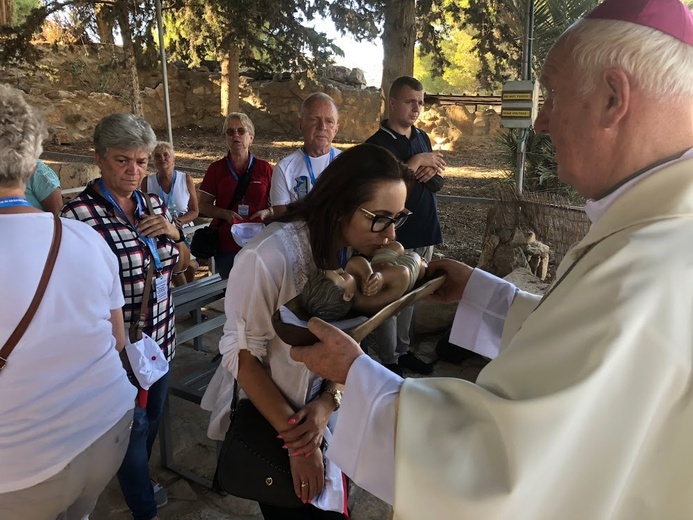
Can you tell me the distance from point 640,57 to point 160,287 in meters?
2.22

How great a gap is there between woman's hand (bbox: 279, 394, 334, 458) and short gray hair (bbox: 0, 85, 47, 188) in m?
1.15

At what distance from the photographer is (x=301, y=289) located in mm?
1835

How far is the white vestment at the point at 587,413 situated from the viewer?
0.96 meters

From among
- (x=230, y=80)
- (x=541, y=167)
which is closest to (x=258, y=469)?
(x=541, y=167)

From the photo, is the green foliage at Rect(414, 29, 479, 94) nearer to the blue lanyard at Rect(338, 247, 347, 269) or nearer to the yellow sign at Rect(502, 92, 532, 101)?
the yellow sign at Rect(502, 92, 532, 101)

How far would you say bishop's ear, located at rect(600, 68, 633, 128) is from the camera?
1.12 m

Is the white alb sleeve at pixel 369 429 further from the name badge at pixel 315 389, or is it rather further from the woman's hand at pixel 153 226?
the woman's hand at pixel 153 226

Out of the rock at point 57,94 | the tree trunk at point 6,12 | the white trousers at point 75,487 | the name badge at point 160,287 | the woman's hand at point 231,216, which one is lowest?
the white trousers at point 75,487

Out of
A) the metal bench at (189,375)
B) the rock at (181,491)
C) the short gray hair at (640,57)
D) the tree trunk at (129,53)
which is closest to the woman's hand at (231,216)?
the metal bench at (189,375)

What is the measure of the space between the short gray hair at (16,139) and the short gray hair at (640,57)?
62.4 inches

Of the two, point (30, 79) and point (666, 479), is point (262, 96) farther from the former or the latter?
point (666, 479)

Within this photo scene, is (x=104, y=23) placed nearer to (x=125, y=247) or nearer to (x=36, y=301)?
(x=125, y=247)

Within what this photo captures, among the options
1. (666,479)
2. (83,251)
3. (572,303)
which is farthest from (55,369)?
(666,479)

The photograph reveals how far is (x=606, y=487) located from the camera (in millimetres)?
984
